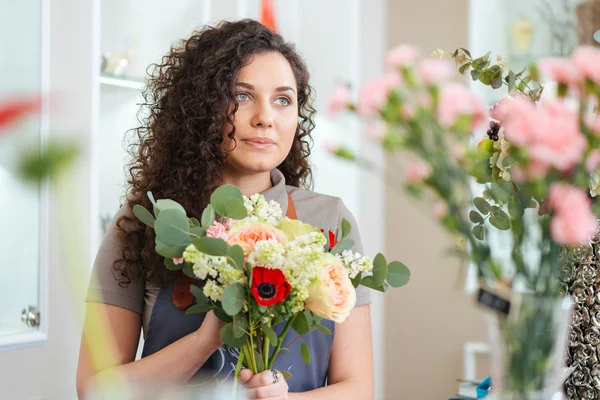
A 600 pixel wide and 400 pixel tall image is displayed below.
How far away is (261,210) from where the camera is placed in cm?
117

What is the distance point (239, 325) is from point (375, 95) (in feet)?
2.02

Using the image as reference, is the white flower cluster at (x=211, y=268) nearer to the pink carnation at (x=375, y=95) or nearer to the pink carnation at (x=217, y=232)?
the pink carnation at (x=217, y=232)

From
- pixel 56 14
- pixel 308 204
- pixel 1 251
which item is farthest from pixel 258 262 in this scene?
pixel 56 14

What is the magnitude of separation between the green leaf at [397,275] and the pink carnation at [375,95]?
0.65m

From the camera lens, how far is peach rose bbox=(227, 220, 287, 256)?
1.05 meters

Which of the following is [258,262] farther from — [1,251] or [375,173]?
[375,173]

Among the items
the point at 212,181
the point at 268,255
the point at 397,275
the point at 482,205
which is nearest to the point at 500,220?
the point at 482,205

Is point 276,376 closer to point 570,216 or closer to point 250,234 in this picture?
point 250,234

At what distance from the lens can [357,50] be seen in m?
3.65

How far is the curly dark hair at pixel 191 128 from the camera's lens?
1605mm

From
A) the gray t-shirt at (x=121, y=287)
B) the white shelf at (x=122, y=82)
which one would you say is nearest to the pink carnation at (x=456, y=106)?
the gray t-shirt at (x=121, y=287)

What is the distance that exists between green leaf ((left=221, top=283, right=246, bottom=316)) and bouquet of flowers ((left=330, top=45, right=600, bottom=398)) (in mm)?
435

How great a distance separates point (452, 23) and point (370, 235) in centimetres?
110

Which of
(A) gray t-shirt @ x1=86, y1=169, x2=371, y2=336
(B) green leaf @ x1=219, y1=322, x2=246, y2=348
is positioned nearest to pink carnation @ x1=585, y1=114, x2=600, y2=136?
(B) green leaf @ x1=219, y1=322, x2=246, y2=348
